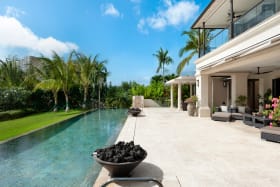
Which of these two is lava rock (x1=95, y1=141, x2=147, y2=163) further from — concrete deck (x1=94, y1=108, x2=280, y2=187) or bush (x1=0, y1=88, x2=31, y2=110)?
bush (x1=0, y1=88, x2=31, y2=110)

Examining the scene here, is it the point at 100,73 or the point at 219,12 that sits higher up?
the point at 219,12

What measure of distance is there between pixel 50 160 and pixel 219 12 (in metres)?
14.3

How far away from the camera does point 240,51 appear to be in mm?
10133

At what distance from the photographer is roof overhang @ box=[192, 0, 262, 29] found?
13.8 m

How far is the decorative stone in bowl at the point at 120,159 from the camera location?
4.52m

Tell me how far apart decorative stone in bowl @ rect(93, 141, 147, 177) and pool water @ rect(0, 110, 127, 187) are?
131cm

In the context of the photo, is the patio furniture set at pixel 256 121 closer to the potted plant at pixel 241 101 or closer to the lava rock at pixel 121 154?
the potted plant at pixel 241 101

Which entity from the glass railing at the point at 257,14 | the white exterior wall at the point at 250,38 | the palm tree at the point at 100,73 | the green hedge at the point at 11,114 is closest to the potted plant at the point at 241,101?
the white exterior wall at the point at 250,38

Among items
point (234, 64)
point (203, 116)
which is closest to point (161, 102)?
point (203, 116)

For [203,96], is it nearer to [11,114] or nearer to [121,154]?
[121,154]

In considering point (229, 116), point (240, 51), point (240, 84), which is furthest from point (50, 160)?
point (240, 84)

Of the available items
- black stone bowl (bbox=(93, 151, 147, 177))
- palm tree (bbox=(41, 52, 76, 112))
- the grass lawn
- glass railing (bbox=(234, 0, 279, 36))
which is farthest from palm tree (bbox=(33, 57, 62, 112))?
black stone bowl (bbox=(93, 151, 147, 177))

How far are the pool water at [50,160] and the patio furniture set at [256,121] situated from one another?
21.3 ft

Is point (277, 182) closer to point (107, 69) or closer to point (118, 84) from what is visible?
point (107, 69)
